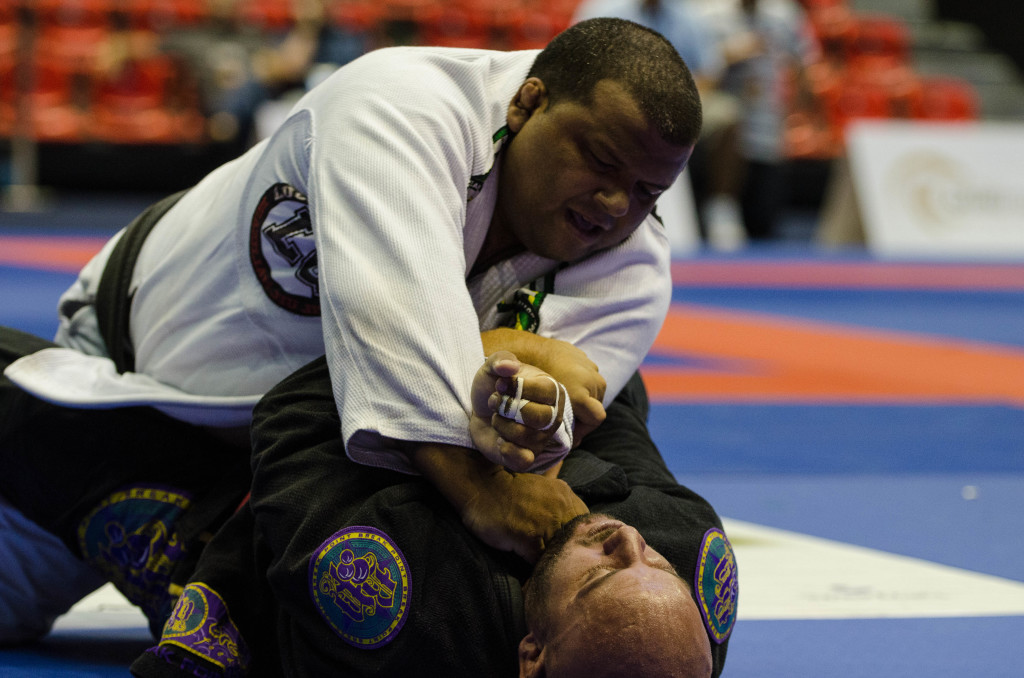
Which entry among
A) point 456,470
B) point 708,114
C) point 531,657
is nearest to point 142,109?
point 708,114

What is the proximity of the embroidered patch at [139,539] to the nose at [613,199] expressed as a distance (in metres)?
0.78

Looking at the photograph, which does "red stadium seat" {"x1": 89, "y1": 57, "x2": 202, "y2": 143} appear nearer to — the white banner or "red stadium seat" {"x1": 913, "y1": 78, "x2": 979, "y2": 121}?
the white banner

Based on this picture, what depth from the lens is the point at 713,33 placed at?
29.7 ft

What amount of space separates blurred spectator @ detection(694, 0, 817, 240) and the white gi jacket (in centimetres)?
760

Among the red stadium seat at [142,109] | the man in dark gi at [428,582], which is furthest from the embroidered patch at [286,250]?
the red stadium seat at [142,109]

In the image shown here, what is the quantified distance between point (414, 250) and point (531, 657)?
1.70ft

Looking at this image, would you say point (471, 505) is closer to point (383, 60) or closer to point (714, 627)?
point (714, 627)

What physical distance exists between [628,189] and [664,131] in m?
0.10

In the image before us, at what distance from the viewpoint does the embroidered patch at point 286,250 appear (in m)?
1.68

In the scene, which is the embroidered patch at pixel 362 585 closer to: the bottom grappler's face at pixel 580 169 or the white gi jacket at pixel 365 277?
the white gi jacket at pixel 365 277

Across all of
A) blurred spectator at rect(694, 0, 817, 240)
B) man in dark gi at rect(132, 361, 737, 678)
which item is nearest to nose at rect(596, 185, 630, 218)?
man in dark gi at rect(132, 361, 737, 678)

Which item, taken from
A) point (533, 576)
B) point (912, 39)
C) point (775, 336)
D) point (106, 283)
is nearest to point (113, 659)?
point (106, 283)

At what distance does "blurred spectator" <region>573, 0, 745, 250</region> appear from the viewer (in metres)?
8.19

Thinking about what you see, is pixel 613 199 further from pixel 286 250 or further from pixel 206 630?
pixel 206 630
